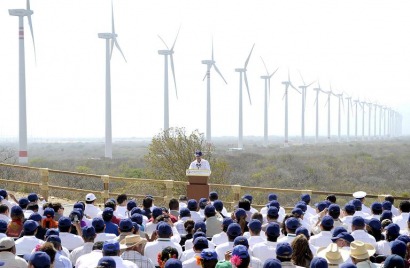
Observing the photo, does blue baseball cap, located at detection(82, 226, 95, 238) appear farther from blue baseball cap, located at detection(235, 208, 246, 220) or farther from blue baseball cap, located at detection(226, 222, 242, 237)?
blue baseball cap, located at detection(235, 208, 246, 220)

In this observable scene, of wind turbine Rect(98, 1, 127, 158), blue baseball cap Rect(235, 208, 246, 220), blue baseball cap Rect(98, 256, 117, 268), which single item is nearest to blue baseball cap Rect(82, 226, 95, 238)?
blue baseball cap Rect(98, 256, 117, 268)

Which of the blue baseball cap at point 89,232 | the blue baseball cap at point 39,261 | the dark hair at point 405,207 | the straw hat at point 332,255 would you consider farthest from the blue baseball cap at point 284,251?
the dark hair at point 405,207

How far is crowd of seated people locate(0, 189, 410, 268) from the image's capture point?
7793 mm

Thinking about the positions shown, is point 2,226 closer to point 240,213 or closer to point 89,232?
point 89,232

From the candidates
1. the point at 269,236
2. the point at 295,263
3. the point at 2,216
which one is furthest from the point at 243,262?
the point at 2,216

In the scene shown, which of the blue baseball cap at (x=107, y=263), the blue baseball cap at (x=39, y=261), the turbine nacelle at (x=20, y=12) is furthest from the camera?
the turbine nacelle at (x=20, y=12)

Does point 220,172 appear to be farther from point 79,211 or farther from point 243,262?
point 243,262

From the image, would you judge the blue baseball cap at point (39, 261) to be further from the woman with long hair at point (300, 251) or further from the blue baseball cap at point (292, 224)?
the blue baseball cap at point (292, 224)

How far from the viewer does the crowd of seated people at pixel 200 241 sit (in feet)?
25.6

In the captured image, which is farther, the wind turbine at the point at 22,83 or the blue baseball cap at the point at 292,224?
the wind turbine at the point at 22,83

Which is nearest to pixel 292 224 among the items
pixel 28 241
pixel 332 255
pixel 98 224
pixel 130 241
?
pixel 332 255

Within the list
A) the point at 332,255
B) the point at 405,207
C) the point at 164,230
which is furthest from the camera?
the point at 405,207

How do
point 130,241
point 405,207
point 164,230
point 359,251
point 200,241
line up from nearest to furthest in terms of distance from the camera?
point 359,251
point 200,241
point 130,241
point 164,230
point 405,207

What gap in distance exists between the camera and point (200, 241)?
28.1 feet
